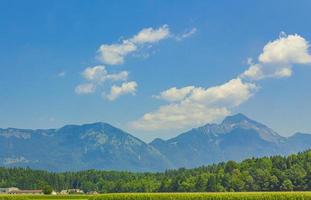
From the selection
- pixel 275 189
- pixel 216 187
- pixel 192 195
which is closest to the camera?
pixel 192 195

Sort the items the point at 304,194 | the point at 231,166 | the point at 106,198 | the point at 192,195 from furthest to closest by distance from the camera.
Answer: the point at 231,166
the point at 106,198
the point at 192,195
the point at 304,194

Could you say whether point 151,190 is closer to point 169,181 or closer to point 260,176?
point 169,181

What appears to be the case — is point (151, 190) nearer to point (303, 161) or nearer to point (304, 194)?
point (303, 161)

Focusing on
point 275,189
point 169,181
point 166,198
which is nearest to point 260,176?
point 275,189

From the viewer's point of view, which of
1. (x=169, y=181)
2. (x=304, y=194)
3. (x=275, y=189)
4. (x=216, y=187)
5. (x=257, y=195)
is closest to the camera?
(x=304, y=194)

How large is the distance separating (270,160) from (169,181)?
35.3 m

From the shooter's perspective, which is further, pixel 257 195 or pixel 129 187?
pixel 129 187

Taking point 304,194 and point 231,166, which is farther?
point 231,166

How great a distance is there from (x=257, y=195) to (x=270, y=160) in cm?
6694

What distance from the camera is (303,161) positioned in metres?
134

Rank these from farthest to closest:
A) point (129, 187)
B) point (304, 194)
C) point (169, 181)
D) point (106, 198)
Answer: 1. point (129, 187)
2. point (169, 181)
3. point (106, 198)
4. point (304, 194)

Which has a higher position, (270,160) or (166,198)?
(270,160)

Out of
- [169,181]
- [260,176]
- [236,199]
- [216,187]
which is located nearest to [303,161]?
[260,176]

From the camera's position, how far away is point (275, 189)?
126625 mm
